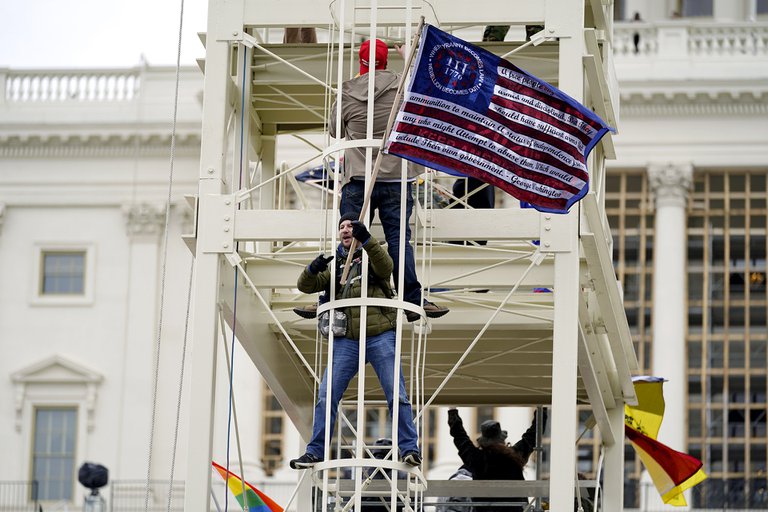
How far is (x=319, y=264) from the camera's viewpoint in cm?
1580

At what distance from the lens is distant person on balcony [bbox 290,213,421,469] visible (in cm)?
1573

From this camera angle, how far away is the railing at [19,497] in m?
50.2

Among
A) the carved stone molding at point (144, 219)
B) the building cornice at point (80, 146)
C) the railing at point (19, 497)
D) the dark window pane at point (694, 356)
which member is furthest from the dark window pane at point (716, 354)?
the railing at point (19, 497)

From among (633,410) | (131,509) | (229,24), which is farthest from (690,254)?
(229,24)

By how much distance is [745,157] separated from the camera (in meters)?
48.8

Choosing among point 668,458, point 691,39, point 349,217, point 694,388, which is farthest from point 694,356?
point 349,217

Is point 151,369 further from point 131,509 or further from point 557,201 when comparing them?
point 557,201

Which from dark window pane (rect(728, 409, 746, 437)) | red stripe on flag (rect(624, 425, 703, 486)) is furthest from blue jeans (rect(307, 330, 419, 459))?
dark window pane (rect(728, 409, 746, 437))

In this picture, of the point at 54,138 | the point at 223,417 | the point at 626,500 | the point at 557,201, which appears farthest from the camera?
the point at 54,138

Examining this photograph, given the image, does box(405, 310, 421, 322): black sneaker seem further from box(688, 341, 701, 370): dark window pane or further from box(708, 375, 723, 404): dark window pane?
box(688, 341, 701, 370): dark window pane

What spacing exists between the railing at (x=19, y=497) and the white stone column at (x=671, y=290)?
1601 cm

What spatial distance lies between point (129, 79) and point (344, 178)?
37642 mm

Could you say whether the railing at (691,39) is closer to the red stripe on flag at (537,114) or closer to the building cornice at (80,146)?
the building cornice at (80,146)

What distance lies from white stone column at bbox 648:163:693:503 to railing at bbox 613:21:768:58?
3118 mm
